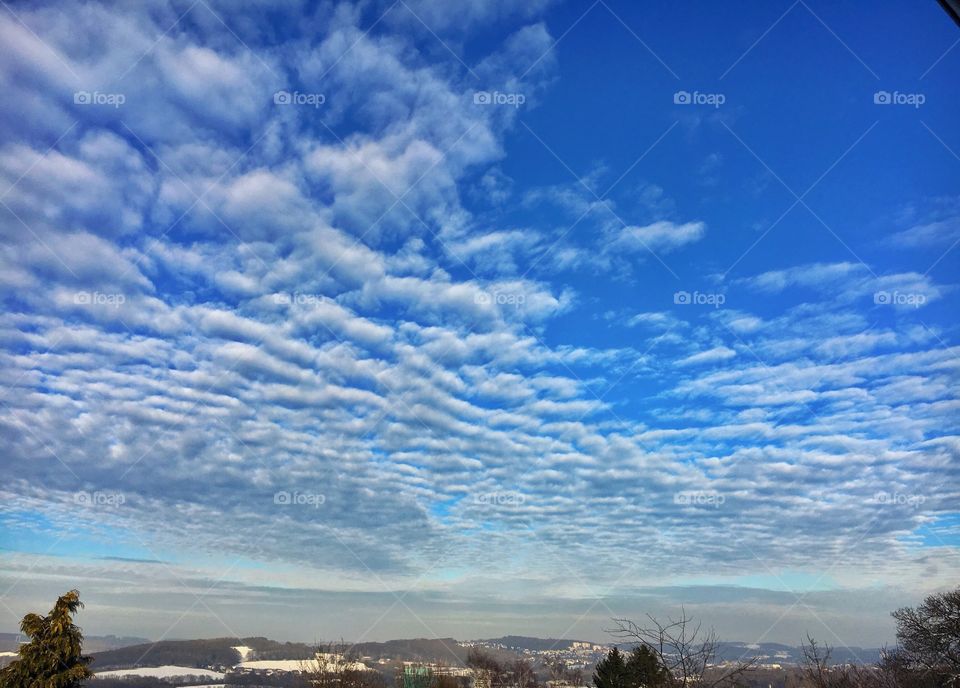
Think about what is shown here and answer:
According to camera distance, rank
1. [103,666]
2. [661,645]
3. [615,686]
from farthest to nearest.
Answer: [103,666] → [615,686] → [661,645]

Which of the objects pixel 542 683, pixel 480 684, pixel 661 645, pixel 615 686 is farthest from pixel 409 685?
pixel 661 645

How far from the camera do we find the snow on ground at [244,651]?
109 meters

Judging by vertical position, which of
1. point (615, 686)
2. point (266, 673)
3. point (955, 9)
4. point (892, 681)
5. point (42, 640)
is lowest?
point (266, 673)

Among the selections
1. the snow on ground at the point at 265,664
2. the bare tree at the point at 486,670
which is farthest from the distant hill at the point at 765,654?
the snow on ground at the point at 265,664

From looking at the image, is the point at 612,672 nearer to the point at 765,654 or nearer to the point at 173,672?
the point at 765,654

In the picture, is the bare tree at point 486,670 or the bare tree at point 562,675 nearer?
the bare tree at point 486,670

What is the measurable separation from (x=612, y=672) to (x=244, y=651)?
85.8 metres

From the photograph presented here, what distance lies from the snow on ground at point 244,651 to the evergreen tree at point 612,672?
80.0 meters

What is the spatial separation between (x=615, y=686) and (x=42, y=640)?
1592 inches

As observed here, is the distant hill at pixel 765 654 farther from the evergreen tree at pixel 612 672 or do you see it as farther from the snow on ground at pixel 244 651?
the snow on ground at pixel 244 651

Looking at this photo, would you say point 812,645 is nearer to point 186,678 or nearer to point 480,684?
point 480,684

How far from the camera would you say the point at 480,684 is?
255ft

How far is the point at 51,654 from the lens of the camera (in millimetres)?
25422

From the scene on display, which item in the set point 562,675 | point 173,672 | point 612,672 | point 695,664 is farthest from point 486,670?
point 695,664
